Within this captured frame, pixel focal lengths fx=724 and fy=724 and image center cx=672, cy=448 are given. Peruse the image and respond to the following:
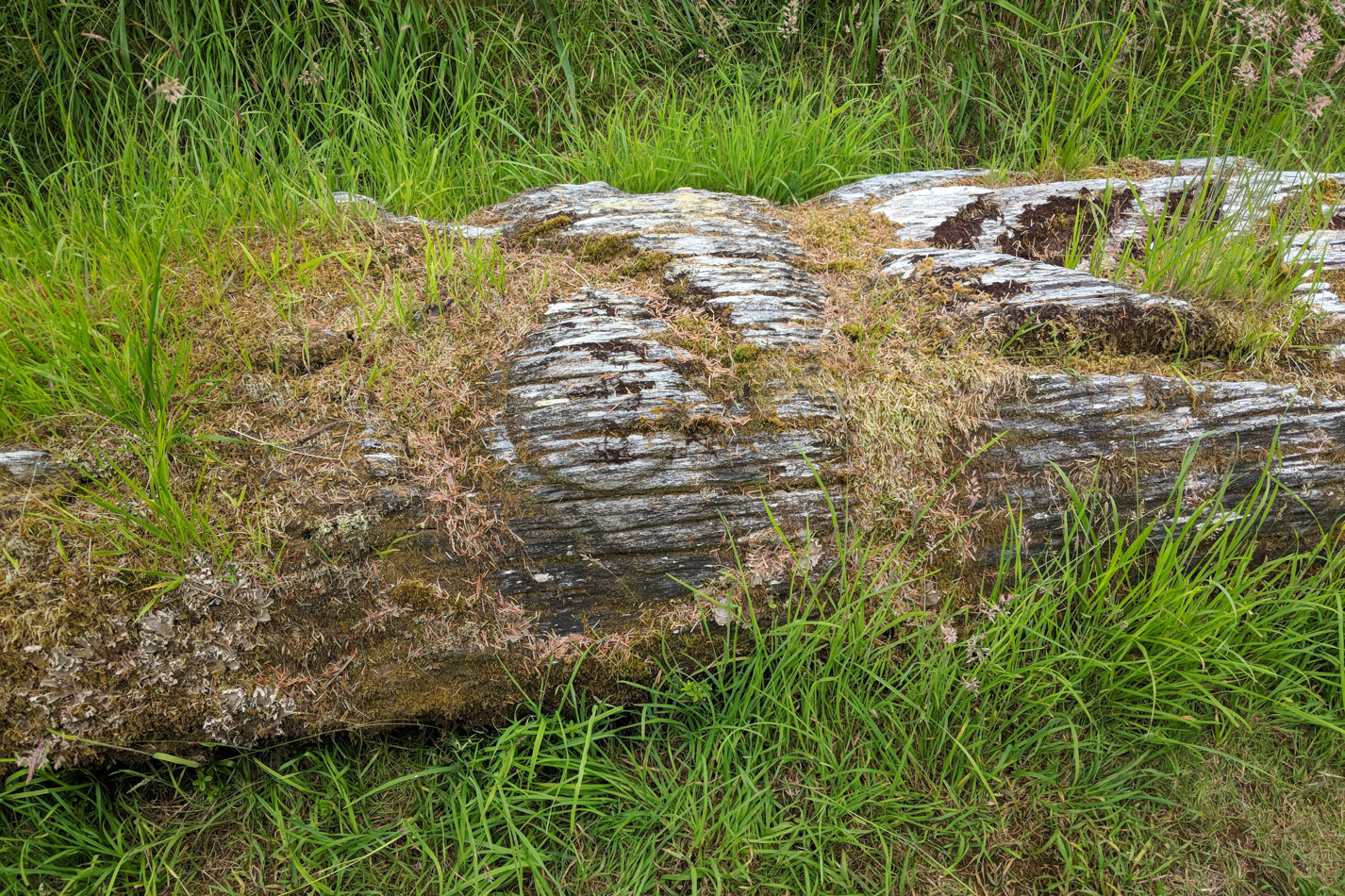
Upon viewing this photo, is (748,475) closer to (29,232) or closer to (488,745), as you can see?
(488,745)

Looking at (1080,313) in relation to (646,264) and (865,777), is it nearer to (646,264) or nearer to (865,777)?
(646,264)

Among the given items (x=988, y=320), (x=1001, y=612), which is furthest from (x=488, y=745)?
(x=988, y=320)

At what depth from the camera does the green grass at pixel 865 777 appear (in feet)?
6.84

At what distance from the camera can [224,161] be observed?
124 inches

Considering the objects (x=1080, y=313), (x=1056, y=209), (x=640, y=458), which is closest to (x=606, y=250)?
(x=640, y=458)

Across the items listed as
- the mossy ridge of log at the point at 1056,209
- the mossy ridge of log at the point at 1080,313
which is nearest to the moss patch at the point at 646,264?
the mossy ridge of log at the point at 1080,313

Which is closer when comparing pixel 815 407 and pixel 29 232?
pixel 815 407

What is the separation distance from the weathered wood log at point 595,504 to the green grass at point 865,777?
0.17 meters

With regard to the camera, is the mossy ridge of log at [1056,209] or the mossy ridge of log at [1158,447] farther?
the mossy ridge of log at [1056,209]

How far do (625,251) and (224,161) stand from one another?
5.95 feet

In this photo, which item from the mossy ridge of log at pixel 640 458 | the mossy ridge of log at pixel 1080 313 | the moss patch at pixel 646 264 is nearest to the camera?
the mossy ridge of log at pixel 640 458

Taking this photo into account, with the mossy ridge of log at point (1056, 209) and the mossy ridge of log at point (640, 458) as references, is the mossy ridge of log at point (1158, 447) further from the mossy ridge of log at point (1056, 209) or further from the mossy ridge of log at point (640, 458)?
the mossy ridge of log at point (1056, 209)

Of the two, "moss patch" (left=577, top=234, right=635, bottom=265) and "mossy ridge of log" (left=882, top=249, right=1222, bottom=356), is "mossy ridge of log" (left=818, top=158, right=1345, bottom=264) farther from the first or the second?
"moss patch" (left=577, top=234, right=635, bottom=265)

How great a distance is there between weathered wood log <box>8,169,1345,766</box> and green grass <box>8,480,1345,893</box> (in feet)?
0.57
